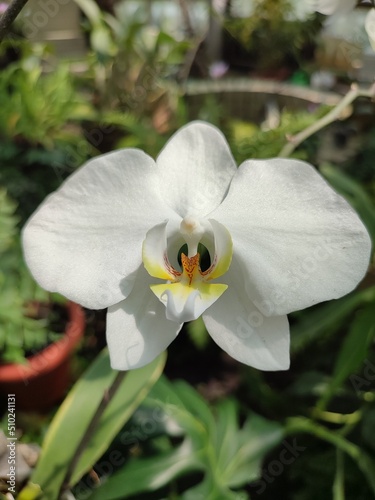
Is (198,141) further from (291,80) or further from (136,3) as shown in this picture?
(291,80)

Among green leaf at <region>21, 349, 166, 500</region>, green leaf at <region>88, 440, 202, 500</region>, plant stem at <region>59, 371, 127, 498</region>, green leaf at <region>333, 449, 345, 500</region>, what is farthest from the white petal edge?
green leaf at <region>333, 449, 345, 500</region>

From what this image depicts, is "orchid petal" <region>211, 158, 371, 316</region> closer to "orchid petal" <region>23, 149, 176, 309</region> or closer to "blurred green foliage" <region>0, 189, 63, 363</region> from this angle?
"orchid petal" <region>23, 149, 176, 309</region>

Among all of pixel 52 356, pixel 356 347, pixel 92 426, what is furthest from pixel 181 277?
pixel 52 356

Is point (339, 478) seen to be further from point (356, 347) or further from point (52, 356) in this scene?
point (52, 356)

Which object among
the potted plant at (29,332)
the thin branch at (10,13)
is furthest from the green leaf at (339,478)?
the thin branch at (10,13)

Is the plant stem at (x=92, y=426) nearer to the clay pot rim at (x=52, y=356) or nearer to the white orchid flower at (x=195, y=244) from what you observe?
the white orchid flower at (x=195, y=244)

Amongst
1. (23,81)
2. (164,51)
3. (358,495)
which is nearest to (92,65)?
(164,51)
